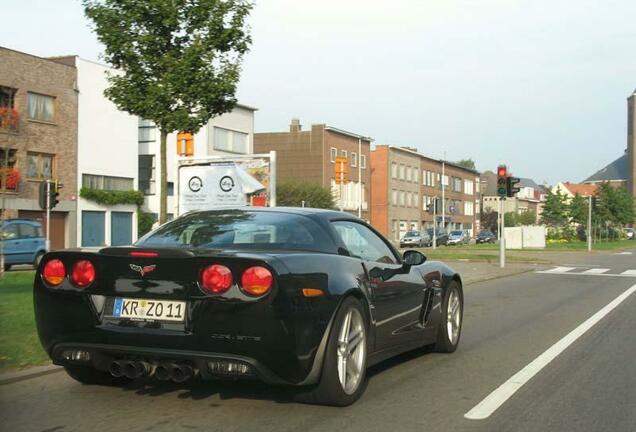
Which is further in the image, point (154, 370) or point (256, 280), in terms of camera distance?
point (154, 370)

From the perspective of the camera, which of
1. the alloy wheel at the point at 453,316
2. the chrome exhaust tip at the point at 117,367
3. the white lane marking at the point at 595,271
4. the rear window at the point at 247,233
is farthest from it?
the white lane marking at the point at 595,271

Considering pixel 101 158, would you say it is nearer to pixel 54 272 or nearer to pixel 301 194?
pixel 301 194

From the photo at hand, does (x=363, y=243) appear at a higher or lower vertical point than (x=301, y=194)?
lower

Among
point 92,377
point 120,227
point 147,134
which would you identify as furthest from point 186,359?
point 147,134

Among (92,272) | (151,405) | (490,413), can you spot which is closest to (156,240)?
(92,272)

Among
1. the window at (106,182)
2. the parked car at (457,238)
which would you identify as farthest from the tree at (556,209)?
the window at (106,182)

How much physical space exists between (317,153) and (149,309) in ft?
212

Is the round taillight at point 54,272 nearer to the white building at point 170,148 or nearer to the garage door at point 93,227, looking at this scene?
the garage door at point 93,227

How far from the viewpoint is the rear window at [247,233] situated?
5.50 m

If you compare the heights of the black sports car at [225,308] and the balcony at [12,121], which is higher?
the balcony at [12,121]

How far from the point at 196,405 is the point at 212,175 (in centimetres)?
1363

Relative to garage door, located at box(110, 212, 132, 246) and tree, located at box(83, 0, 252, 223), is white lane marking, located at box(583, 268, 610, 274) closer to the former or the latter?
tree, located at box(83, 0, 252, 223)

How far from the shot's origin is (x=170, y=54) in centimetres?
1265

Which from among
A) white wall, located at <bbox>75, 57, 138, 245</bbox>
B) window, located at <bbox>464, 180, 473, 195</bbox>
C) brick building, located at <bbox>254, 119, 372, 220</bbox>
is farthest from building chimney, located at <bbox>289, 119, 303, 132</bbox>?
window, located at <bbox>464, 180, 473, 195</bbox>
